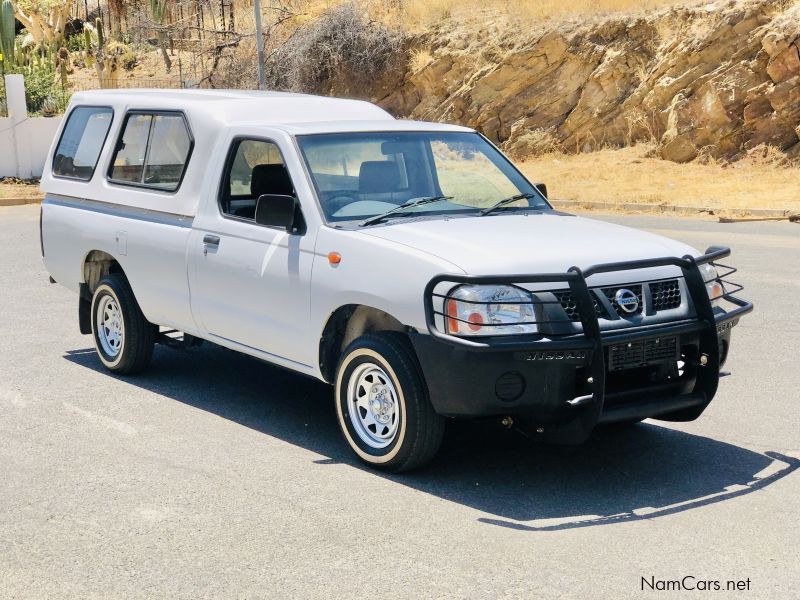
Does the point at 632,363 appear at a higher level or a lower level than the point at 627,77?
lower

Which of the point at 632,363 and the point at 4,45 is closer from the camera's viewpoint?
the point at 632,363

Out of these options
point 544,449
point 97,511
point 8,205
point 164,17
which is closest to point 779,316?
point 544,449

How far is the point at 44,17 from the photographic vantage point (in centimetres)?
4728

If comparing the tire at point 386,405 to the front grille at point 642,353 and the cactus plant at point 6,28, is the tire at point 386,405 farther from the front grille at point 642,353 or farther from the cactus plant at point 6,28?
the cactus plant at point 6,28

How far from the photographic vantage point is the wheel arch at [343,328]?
6.12m

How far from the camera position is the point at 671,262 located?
5.66 m

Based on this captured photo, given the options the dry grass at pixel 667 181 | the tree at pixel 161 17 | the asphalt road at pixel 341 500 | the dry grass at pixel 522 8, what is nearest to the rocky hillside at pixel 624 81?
the dry grass at pixel 522 8

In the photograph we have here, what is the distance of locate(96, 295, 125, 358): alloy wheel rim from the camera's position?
816cm

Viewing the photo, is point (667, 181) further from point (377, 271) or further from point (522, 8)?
point (377, 271)

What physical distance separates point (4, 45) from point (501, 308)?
3406 cm

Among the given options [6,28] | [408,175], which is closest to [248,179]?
[408,175]

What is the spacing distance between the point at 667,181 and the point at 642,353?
64.0ft

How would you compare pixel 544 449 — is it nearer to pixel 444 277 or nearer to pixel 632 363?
pixel 632 363

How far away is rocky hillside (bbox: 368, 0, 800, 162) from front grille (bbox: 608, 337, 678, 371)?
66.1 feet
